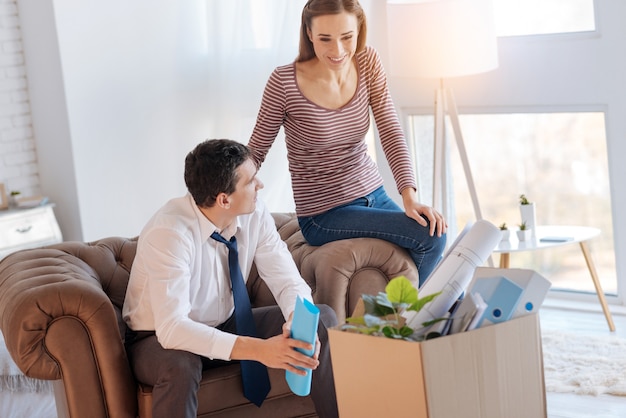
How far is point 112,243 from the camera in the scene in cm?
303

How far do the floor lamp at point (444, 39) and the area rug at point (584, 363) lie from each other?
0.71 meters

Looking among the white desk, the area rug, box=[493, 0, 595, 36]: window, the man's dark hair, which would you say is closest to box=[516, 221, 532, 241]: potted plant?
the white desk

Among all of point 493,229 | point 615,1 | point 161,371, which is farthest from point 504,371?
point 615,1

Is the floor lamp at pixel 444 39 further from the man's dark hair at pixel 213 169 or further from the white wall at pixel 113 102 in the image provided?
the man's dark hair at pixel 213 169

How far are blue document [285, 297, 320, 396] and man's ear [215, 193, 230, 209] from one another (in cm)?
57

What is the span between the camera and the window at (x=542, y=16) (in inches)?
160

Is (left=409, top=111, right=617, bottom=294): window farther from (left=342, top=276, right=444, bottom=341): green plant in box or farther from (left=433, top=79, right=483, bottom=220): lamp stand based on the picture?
(left=342, top=276, right=444, bottom=341): green plant in box

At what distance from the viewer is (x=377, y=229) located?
3.02 metres

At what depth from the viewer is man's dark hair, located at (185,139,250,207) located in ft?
8.22

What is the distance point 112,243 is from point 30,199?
185 centimetres

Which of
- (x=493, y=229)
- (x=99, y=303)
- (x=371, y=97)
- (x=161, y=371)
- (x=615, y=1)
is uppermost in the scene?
(x=615, y=1)

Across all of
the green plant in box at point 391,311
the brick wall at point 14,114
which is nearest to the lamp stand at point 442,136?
the brick wall at point 14,114

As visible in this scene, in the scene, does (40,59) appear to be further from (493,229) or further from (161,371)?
(493,229)

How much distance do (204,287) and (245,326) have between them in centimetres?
16
